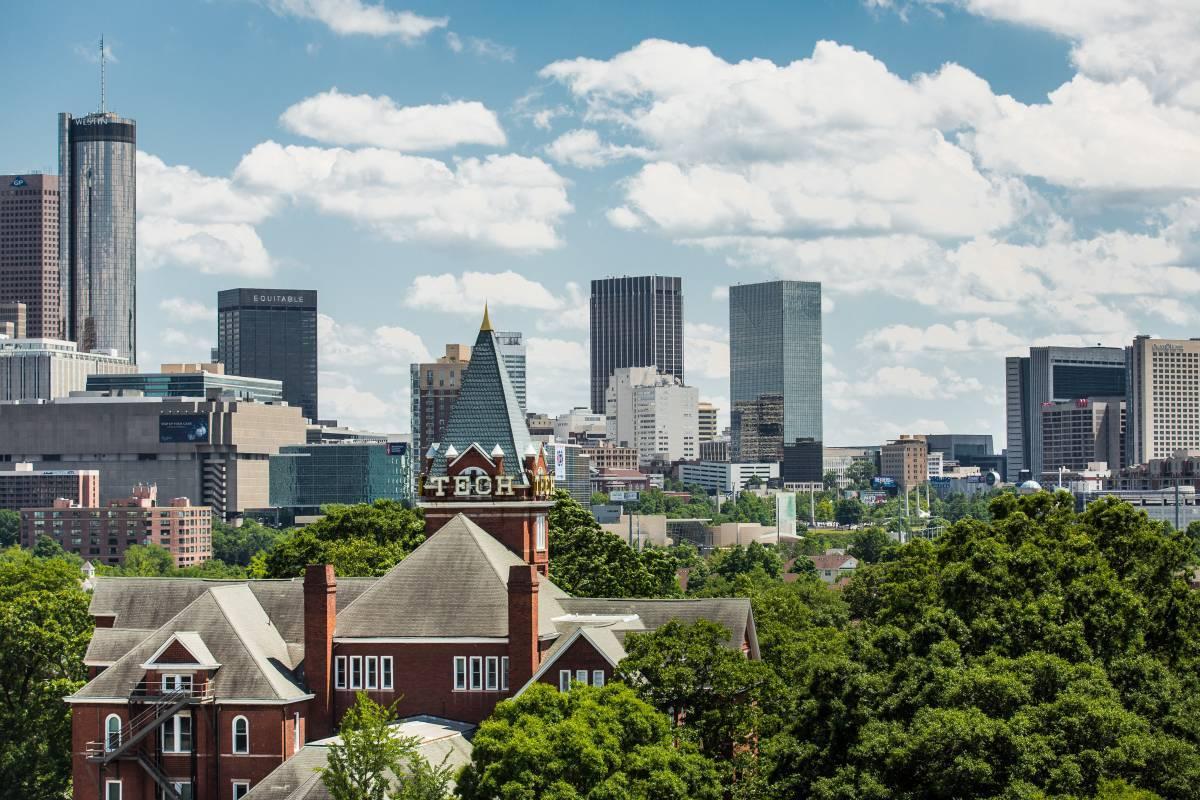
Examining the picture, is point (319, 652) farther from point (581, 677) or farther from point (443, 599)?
point (581, 677)

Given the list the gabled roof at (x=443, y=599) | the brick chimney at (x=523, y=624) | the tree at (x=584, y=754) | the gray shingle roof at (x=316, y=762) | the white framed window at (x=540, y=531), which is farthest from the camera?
the white framed window at (x=540, y=531)

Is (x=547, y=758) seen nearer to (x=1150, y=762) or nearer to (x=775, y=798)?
(x=775, y=798)

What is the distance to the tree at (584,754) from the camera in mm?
71312

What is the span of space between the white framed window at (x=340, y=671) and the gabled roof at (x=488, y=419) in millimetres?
19244

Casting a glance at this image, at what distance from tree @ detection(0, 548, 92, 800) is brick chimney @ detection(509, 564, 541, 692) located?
23.5 m

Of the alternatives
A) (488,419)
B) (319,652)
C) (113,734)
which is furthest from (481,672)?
(488,419)

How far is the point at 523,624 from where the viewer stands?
3452 inches

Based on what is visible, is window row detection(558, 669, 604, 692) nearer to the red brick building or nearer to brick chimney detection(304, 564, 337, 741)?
the red brick building

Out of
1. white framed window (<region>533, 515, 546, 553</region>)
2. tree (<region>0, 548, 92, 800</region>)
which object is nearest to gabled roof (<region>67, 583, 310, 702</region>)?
tree (<region>0, 548, 92, 800</region>)

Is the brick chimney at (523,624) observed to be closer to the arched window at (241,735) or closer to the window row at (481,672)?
the window row at (481,672)

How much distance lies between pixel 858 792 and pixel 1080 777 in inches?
306

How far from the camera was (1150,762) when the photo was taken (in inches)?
2660

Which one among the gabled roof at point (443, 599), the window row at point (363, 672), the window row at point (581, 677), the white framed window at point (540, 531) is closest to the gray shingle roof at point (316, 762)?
the window row at point (581, 677)

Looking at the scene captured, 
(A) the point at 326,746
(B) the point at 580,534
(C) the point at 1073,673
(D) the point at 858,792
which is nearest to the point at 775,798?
(D) the point at 858,792
